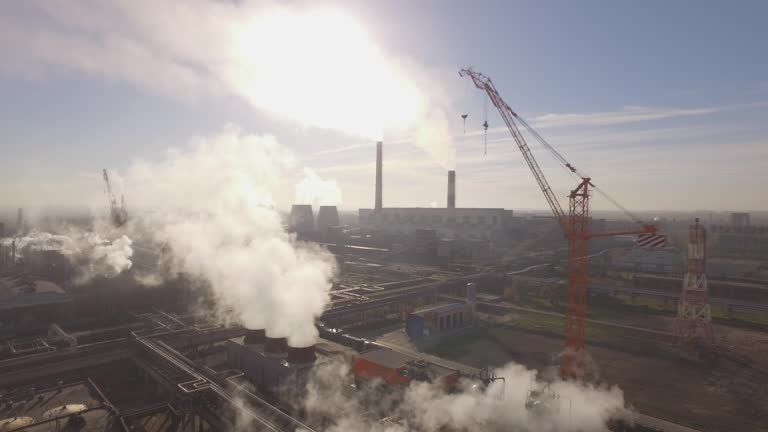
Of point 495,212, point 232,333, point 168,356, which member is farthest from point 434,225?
point 168,356

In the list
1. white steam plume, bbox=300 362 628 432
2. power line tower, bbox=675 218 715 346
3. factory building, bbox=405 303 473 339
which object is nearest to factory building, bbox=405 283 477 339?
factory building, bbox=405 303 473 339

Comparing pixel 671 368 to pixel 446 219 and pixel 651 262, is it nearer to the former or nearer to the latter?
pixel 651 262

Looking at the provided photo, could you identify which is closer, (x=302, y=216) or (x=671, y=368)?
(x=671, y=368)

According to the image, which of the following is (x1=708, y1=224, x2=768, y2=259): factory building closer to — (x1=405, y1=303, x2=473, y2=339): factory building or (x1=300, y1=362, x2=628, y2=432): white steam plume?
(x1=405, y1=303, x2=473, y2=339): factory building

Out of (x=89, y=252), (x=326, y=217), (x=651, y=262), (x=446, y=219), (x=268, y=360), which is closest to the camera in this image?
(x=268, y=360)

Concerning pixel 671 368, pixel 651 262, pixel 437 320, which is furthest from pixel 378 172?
pixel 671 368

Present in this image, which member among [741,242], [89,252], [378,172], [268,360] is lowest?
[268,360]

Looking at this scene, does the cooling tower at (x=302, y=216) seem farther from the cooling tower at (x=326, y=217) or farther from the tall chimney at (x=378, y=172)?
the tall chimney at (x=378, y=172)
